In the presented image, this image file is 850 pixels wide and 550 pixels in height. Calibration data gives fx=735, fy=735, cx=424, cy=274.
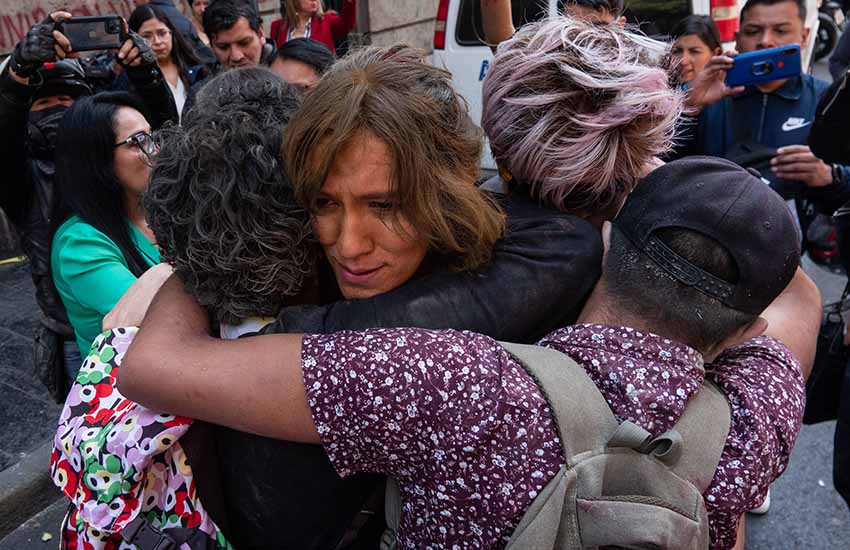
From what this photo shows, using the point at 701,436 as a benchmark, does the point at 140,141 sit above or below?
above

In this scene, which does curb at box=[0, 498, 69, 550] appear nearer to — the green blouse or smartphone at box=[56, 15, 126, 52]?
the green blouse

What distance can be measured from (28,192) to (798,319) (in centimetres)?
271

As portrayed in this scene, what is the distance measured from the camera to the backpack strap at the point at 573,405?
106cm

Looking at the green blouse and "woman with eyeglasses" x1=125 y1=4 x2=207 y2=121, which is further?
"woman with eyeglasses" x1=125 y1=4 x2=207 y2=121

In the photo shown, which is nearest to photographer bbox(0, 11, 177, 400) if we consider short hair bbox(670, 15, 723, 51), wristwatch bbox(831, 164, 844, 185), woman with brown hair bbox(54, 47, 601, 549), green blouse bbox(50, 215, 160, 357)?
green blouse bbox(50, 215, 160, 357)

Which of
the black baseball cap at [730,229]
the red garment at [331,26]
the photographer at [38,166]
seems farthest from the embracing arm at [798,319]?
the red garment at [331,26]

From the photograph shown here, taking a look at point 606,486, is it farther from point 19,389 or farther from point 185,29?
point 185,29

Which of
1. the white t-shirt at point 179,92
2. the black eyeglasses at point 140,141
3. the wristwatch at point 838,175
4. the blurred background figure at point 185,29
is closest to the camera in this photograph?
the black eyeglasses at point 140,141

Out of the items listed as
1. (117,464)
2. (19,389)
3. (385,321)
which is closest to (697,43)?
(385,321)

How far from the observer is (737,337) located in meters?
1.24

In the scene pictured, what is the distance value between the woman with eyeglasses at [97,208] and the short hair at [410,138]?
1.32 m

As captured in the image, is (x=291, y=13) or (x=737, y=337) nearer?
(x=737, y=337)

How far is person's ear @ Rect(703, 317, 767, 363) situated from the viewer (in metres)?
1.23

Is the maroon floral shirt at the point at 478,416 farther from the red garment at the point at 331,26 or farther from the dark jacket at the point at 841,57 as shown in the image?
the red garment at the point at 331,26
